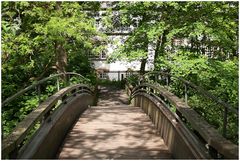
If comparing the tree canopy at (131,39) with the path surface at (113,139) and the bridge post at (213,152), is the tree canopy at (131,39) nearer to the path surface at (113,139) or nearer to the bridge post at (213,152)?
the path surface at (113,139)

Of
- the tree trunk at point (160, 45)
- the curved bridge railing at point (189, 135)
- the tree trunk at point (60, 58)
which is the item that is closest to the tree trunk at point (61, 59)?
the tree trunk at point (60, 58)

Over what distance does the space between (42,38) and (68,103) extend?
20.8 ft

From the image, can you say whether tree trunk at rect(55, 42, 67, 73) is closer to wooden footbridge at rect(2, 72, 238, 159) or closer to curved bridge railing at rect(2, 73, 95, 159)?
wooden footbridge at rect(2, 72, 238, 159)

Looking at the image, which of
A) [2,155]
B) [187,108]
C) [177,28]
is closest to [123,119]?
[187,108]

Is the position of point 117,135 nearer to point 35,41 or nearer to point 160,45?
point 35,41

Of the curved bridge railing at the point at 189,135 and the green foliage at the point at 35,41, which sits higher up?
the green foliage at the point at 35,41

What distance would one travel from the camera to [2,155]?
4297 mm

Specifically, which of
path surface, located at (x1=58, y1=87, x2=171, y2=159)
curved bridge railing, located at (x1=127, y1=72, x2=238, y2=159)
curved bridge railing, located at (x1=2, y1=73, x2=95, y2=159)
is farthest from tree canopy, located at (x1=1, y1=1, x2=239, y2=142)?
curved bridge railing, located at (x1=2, y1=73, x2=95, y2=159)

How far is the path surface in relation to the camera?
676cm

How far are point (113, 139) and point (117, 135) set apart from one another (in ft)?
1.19

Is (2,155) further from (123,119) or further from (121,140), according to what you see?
(123,119)

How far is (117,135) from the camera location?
26.6 ft

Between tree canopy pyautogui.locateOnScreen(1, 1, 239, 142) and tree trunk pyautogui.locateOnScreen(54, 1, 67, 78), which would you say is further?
tree trunk pyautogui.locateOnScreen(54, 1, 67, 78)

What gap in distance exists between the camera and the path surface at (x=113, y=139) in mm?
6762
